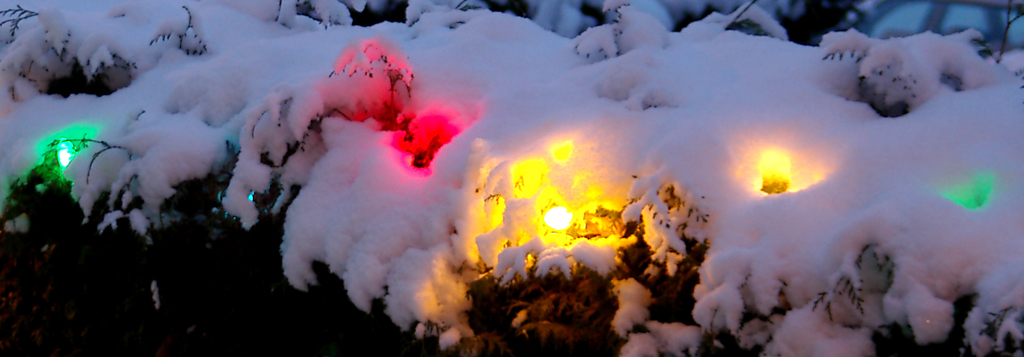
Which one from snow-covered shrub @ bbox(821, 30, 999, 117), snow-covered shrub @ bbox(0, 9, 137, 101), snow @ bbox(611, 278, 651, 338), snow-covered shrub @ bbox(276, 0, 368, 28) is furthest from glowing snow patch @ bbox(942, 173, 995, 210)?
snow-covered shrub @ bbox(0, 9, 137, 101)

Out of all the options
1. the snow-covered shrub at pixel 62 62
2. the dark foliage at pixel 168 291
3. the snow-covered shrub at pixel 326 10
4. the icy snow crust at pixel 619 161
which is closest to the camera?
the icy snow crust at pixel 619 161

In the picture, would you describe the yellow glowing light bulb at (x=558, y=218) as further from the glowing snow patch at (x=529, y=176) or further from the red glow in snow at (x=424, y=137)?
the red glow in snow at (x=424, y=137)

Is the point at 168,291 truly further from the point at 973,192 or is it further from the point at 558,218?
the point at 973,192

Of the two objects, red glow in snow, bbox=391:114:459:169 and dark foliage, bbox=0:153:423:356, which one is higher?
red glow in snow, bbox=391:114:459:169

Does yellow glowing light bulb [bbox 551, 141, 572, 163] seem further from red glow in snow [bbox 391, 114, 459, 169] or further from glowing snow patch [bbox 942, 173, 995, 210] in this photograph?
glowing snow patch [bbox 942, 173, 995, 210]

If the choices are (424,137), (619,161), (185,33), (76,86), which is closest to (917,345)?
(619,161)

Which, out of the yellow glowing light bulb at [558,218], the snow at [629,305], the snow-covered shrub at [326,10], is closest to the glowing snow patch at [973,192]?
the snow at [629,305]
